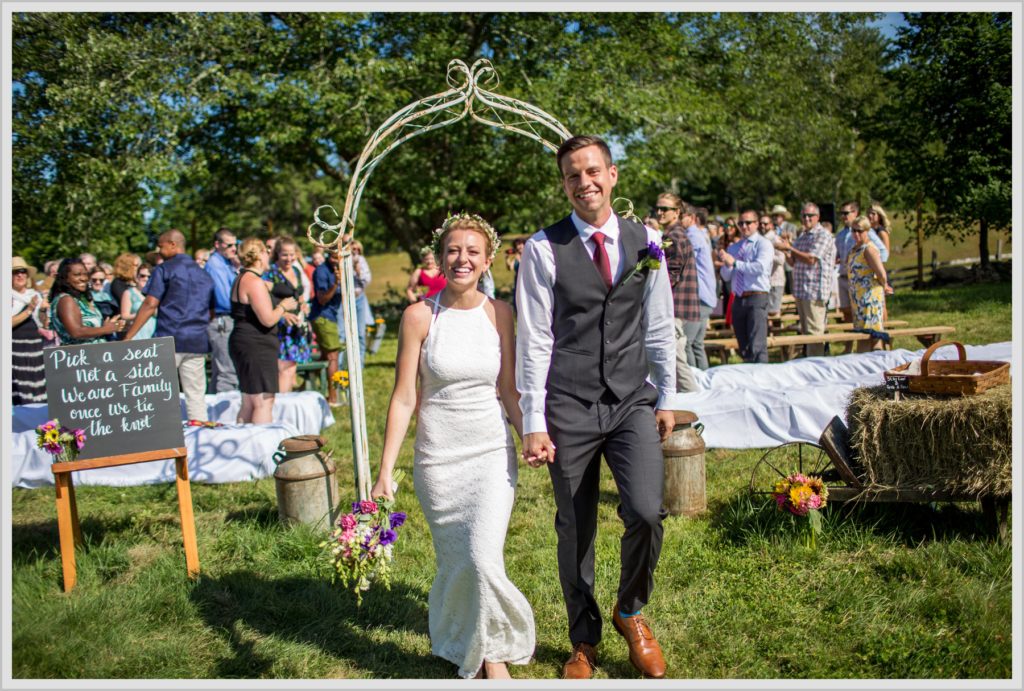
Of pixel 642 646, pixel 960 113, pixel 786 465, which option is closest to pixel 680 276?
pixel 786 465

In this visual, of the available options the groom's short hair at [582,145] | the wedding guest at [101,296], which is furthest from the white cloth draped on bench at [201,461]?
the groom's short hair at [582,145]

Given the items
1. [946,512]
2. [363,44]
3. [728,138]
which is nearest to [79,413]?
[946,512]

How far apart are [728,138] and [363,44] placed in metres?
8.02

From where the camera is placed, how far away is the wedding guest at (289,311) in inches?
333

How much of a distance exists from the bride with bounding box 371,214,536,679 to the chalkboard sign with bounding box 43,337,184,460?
6.42 feet

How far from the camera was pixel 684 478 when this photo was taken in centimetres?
527

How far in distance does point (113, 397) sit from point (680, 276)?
5.33 meters

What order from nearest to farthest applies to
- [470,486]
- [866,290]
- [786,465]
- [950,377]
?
[470,486]
[950,377]
[786,465]
[866,290]

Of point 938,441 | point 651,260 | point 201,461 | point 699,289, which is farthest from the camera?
point 699,289

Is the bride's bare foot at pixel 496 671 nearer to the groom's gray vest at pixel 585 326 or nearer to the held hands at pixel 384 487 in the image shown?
the held hands at pixel 384 487

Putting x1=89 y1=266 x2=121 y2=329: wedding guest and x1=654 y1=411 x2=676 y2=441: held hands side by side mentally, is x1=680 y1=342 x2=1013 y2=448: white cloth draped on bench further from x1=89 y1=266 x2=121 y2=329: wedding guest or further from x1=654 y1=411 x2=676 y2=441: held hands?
x1=89 y1=266 x2=121 y2=329: wedding guest

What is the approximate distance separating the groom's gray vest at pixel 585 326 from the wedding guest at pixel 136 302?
6.65 metres

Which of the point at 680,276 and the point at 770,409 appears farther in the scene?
→ the point at 680,276

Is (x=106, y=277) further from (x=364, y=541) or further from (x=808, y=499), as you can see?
(x=808, y=499)
